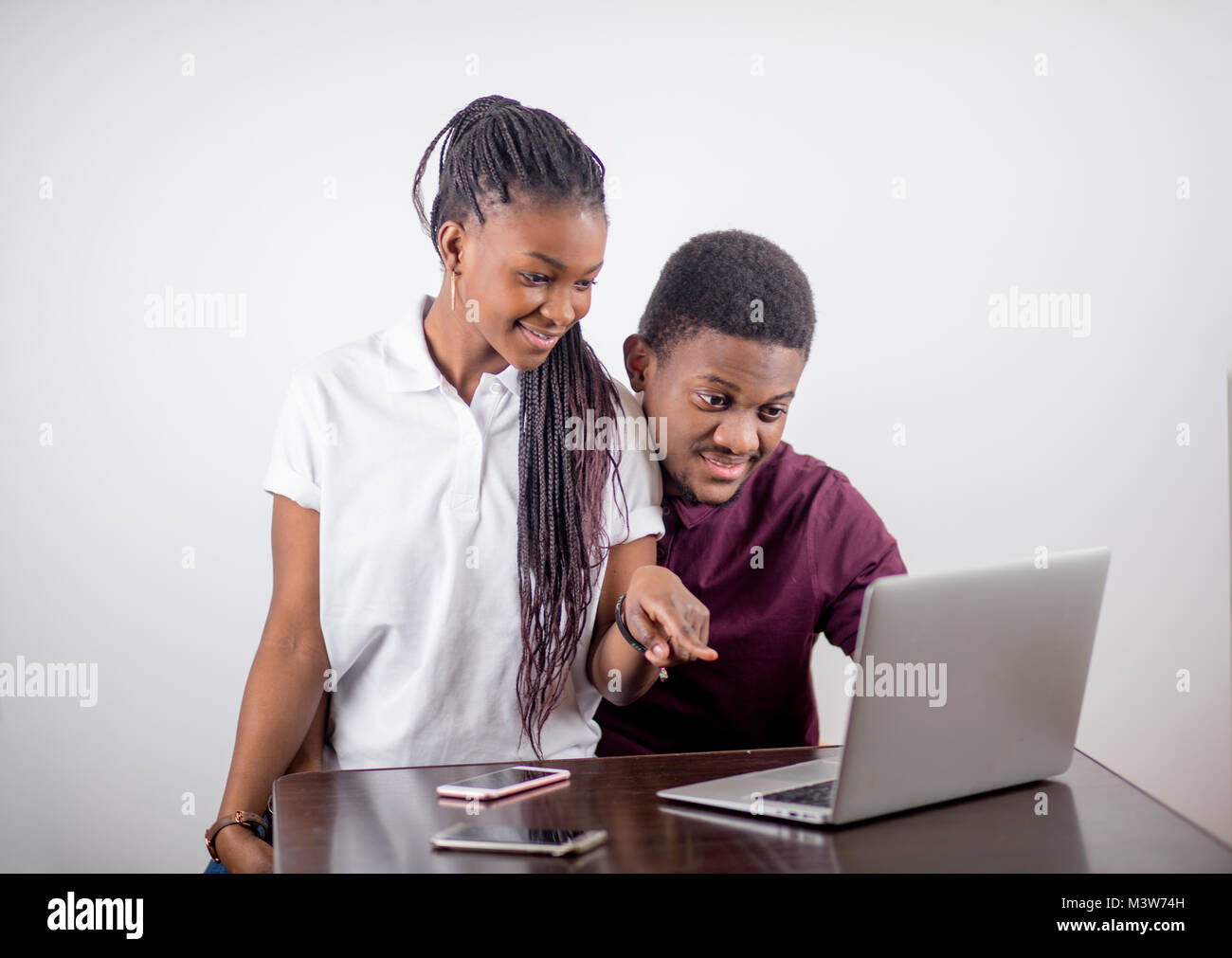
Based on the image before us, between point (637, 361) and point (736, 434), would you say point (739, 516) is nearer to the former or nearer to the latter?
point (736, 434)

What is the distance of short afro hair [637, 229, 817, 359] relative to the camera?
169 centimetres

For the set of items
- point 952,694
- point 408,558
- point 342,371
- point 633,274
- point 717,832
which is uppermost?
point 633,274

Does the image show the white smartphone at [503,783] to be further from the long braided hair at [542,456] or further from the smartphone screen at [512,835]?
the long braided hair at [542,456]

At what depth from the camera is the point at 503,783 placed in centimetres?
106

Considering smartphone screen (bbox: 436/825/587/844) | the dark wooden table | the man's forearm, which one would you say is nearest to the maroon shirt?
the man's forearm

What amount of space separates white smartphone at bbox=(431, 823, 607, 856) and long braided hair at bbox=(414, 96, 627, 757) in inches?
24.5

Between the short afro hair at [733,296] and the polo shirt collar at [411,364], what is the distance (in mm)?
304

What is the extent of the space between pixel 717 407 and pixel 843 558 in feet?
1.07

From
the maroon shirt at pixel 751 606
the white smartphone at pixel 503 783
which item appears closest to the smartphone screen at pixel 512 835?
the white smartphone at pixel 503 783

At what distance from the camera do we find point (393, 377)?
153 cm

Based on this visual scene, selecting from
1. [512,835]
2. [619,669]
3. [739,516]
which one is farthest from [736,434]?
[512,835]

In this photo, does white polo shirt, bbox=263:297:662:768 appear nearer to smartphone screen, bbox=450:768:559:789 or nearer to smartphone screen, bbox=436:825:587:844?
smartphone screen, bbox=450:768:559:789
